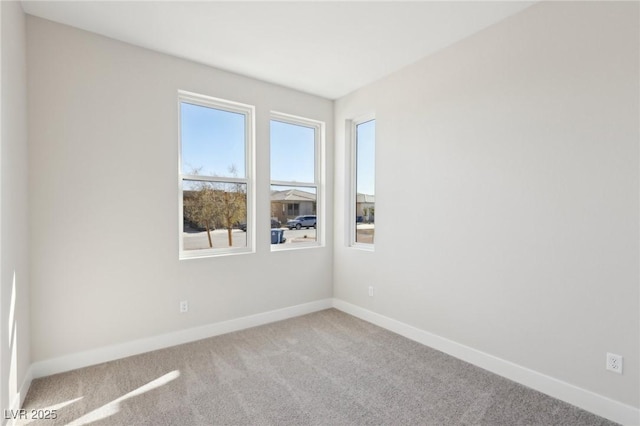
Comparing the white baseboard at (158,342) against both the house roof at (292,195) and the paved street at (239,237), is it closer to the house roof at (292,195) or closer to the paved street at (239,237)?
the paved street at (239,237)

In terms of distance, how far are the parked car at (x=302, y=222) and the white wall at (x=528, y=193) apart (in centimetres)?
111

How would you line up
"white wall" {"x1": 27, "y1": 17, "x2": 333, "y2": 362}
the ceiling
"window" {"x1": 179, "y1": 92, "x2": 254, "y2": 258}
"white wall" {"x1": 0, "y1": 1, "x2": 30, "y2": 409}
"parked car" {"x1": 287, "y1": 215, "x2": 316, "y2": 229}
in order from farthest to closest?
"parked car" {"x1": 287, "y1": 215, "x2": 316, "y2": 229}
"window" {"x1": 179, "y1": 92, "x2": 254, "y2": 258}
"white wall" {"x1": 27, "y1": 17, "x2": 333, "y2": 362}
the ceiling
"white wall" {"x1": 0, "y1": 1, "x2": 30, "y2": 409}

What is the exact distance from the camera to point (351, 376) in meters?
2.50

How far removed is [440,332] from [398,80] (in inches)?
99.7

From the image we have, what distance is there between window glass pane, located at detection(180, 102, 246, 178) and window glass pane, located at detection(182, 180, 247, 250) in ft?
0.49

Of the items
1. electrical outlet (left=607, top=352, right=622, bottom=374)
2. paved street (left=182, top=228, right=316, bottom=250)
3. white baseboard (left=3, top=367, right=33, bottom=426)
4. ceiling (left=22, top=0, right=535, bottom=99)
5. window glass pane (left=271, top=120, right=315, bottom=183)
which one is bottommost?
white baseboard (left=3, top=367, right=33, bottom=426)

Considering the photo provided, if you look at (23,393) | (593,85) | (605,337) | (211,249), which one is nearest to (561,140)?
(593,85)

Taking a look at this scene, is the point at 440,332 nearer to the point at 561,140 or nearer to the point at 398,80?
the point at 561,140

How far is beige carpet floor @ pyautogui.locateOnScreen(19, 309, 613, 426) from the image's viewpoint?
2014 mm

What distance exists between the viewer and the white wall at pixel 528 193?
Answer: 197 centimetres

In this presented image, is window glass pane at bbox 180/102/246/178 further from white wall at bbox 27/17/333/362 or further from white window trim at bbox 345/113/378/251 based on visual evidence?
white window trim at bbox 345/113/378/251

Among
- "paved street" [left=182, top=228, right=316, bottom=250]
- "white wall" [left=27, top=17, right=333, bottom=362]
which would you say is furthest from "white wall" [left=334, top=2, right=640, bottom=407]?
"white wall" [left=27, top=17, right=333, bottom=362]

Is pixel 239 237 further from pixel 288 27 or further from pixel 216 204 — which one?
pixel 288 27

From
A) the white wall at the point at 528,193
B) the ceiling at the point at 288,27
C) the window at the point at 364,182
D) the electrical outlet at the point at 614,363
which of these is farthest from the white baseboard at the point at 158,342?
the electrical outlet at the point at 614,363
